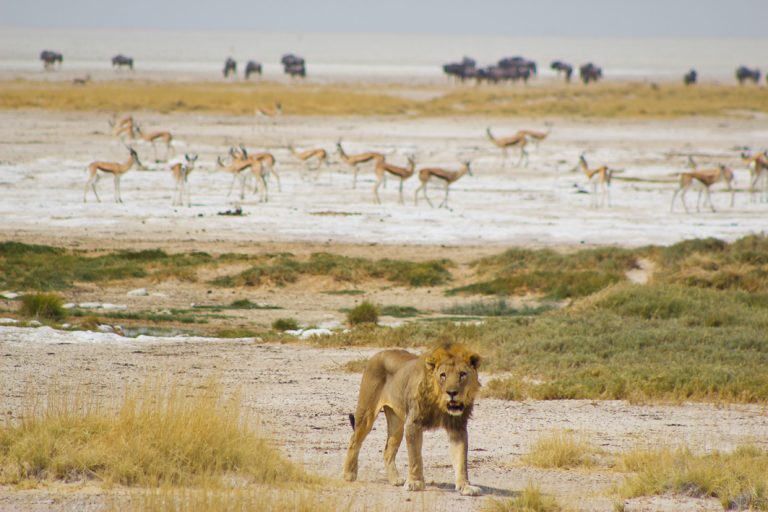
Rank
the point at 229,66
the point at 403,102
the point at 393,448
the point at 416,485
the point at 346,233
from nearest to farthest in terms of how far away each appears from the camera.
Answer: the point at 416,485 → the point at 393,448 → the point at 346,233 → the point at 403,102 → the point at 229,66

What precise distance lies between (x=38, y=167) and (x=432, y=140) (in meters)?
15.0

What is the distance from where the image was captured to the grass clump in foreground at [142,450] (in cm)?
715

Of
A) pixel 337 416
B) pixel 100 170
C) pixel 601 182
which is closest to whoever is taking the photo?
pixel 337 416

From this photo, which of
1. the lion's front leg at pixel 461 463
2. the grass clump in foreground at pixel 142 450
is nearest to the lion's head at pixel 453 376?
the lion's front leg at pixel 461 463

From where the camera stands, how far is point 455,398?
6.61 meters

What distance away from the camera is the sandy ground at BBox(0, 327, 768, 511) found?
7.34 meters

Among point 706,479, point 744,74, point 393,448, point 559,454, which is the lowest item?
point 559,454

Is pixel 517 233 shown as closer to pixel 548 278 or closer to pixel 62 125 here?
pixel 548 278

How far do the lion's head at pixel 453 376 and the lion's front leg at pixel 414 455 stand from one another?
0.86ft

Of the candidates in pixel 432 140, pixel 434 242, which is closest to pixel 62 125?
pixel 432 140

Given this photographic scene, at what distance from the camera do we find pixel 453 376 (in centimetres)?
663

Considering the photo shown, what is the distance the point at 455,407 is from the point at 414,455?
0.54 meters

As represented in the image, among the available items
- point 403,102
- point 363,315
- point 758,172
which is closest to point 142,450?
point 363,315

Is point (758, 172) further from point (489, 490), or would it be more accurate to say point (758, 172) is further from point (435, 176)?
point (489, 490)
